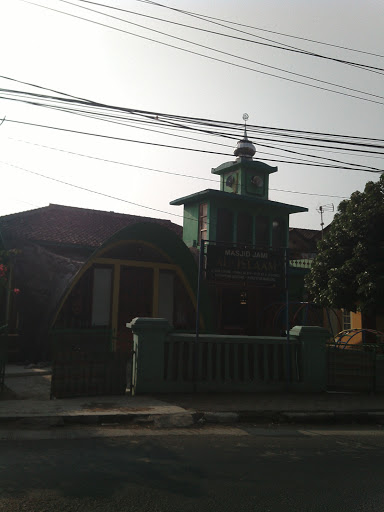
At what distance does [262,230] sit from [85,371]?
16.3 metres

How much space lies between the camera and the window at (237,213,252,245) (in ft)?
76.1

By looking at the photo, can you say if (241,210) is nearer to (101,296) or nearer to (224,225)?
(224,225)

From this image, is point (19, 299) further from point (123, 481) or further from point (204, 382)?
point (123, 481)

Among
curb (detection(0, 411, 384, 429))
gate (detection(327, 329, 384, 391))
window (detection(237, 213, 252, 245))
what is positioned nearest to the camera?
curb (detection(0, 411, 384, 429))

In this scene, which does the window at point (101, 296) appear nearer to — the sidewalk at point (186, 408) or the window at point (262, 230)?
the sidewalk at point (186, 408)

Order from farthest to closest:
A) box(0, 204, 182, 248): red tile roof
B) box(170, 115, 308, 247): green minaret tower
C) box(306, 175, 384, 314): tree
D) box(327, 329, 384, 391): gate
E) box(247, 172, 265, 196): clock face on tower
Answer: box(247, 172, 265, 196): clock face on tower, box(170, 115, 308, 247): green minaret tower, box(0, 204, 182, 248): red tile roof, box(306, 175, 384, 314): tree, box(327, 329, 384, 391): gate

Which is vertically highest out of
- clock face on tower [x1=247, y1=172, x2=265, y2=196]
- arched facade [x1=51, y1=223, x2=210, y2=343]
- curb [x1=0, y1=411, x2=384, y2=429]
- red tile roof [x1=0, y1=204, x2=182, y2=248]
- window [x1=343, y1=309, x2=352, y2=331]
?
clock face on tower [x1=247, y1=172, x2=265, y2=196]

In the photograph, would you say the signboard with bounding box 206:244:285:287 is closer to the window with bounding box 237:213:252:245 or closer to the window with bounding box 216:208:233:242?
the window with bounding box 216:208:233:242

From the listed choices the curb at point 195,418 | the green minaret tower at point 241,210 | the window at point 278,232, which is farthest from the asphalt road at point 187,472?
the window at point 278,232

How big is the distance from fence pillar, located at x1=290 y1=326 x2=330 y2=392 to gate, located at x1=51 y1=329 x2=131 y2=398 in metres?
3.94

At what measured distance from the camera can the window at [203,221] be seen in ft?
74.8

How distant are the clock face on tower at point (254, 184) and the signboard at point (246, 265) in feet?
48.1

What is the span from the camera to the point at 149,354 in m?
9.52

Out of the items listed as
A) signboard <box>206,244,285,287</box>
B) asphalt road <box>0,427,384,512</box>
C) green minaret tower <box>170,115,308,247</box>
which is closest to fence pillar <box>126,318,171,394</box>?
signboard <box>206,244,285,287</box>
